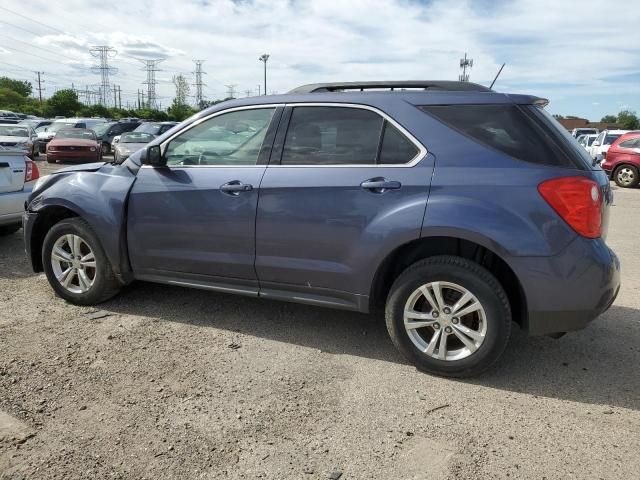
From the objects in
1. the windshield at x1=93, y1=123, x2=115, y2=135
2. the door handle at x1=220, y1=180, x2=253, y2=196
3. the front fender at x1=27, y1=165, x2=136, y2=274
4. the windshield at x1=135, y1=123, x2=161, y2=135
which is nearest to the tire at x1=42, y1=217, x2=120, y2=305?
the front fender at x1=27, y1=165, x2=136, y2=274

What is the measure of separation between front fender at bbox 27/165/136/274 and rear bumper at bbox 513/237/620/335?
305 centimetres

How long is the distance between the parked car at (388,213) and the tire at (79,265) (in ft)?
0.12

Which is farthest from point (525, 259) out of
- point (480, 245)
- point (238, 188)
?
point (238, 188)

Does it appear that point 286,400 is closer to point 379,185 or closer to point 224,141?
point 379,185

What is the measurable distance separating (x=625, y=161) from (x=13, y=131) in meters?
20.5

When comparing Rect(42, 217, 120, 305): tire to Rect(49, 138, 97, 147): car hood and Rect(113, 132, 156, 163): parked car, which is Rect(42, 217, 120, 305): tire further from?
Rect(49, 138, 97, 147): car hood

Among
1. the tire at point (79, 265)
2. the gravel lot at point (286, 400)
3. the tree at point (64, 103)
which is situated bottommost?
the gravel lot at point (286, 400)

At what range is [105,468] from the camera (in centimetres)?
255

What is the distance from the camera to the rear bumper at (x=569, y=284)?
124 inches

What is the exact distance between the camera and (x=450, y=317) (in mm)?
3404

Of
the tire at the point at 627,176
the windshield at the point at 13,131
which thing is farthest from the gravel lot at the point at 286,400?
the windshield at the point at 13,131

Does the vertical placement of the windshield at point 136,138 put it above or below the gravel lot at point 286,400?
above

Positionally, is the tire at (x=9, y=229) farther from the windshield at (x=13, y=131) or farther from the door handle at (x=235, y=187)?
the windshield at (x=13, y=131)

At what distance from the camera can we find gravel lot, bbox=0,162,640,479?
261 cm
